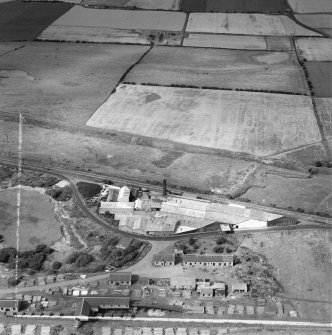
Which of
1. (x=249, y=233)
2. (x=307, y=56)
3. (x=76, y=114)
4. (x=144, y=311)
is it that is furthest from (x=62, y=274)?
(x=307, y=56)

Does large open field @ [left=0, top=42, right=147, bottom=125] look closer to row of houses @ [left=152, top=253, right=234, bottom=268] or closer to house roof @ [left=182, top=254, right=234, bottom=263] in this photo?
row of houses @ [left=152, top=253, right=234, bottom=268]

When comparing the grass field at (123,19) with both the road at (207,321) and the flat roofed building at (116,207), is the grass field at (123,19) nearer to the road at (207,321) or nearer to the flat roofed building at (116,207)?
the flat roofed building at (116,207)

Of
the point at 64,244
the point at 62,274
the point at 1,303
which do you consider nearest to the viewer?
the point at 1,303

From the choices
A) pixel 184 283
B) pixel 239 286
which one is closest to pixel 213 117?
pixel 184 283

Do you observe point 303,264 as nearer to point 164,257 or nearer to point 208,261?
point 208,261

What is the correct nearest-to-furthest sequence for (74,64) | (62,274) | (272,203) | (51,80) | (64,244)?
(62,274) < (64,244) < (272,203) < (51,80) < (74,64)

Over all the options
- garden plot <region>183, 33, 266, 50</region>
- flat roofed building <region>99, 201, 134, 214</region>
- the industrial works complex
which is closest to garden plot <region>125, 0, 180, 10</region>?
garden plot <region>183, 33, 266, 50</region>

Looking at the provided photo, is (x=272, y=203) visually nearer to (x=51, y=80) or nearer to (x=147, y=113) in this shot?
(x=147, y=113)
